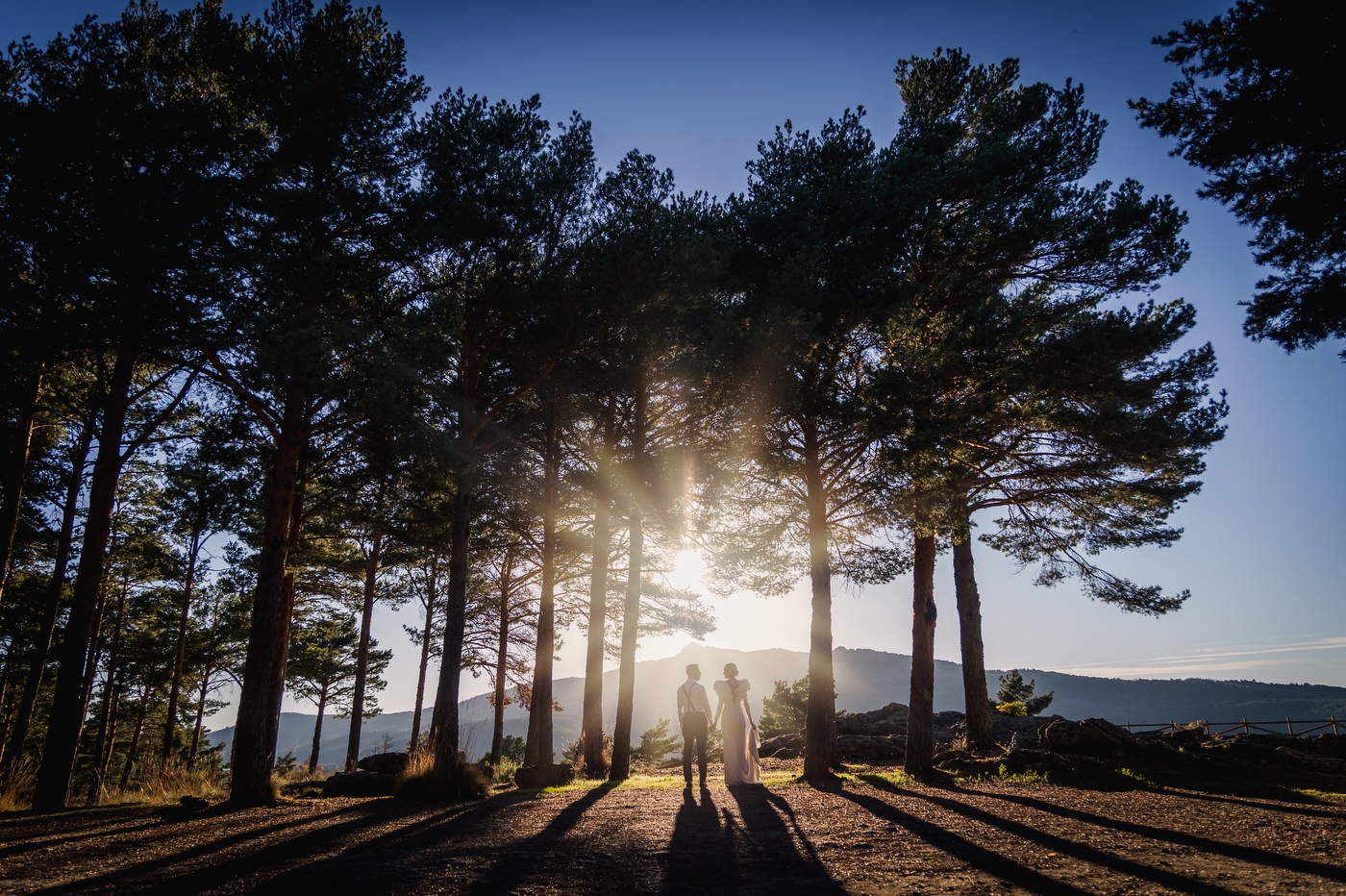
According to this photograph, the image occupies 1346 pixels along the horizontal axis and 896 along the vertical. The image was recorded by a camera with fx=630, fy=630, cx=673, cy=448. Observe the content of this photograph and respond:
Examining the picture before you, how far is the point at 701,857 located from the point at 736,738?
5.86 m

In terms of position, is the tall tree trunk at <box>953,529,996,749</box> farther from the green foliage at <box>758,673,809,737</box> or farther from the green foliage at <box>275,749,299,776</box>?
the green foliage at <box>758,673,809,737</box>

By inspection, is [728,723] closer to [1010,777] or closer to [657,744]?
[1010,777]

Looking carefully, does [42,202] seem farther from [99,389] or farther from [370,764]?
[370,764]

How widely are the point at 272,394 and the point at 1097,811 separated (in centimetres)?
1300

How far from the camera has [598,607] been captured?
49.9ft

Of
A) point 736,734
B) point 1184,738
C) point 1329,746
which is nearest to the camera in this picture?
point 736,734

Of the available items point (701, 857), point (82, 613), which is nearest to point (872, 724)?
point (701, 857)

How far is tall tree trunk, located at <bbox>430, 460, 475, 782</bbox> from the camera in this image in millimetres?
10697

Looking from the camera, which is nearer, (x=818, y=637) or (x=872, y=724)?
(x=818, y=637)

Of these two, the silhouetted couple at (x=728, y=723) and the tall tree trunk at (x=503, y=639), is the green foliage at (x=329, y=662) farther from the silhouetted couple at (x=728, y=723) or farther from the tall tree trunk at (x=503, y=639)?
the silhouetted couple at (x=728, y=723)

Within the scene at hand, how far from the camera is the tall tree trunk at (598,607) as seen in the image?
14.8m

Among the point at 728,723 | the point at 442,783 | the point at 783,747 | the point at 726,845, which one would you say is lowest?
the point at 783,747

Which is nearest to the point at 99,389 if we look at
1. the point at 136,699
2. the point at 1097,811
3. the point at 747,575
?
the point at 747,575

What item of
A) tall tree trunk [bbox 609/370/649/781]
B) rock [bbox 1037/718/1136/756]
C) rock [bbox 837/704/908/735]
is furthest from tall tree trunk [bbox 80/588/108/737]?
rock [bbox 1037/718/1136/756]
